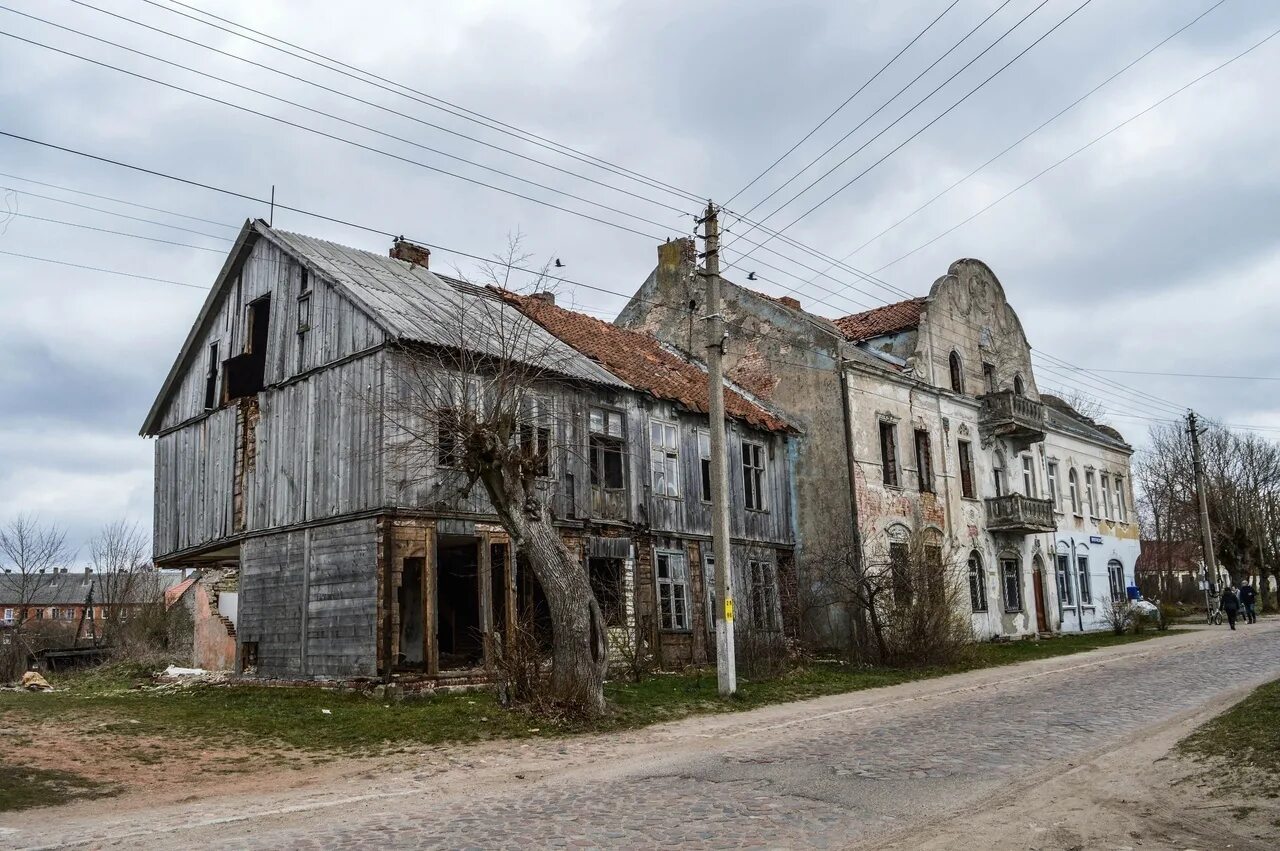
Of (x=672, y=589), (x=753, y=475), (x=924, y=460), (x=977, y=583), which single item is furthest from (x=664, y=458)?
(x=977, y=583)

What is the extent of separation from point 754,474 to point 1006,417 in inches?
436

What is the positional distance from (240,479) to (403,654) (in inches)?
206

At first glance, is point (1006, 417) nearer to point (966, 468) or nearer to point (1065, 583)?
point (966, 468)

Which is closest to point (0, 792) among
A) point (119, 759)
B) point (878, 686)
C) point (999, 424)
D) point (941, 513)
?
point (119, 759)

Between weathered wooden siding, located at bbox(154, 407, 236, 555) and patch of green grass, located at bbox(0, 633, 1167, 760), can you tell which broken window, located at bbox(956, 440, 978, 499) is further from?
weathered wooden siding, located at bbox(154, 407, 236, 555)

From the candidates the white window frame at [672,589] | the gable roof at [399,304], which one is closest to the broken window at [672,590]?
the white window frame at [672,589]

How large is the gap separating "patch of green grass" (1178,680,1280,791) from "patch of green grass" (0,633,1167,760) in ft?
22.4

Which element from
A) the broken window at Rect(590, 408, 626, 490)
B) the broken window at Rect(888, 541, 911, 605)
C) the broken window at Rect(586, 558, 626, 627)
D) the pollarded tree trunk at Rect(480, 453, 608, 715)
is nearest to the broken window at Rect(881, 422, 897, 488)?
the broken window at Rect(888, 541, 911, 605)

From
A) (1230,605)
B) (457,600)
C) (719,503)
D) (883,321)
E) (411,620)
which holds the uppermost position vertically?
(883,321)

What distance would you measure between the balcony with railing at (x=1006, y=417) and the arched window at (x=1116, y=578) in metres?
10.4

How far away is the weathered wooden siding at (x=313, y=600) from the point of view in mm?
17938

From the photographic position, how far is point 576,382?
21750 mm

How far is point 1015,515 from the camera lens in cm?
3256

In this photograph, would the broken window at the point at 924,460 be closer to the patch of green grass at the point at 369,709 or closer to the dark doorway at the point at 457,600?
the patch of green grass at the point at 369,709
